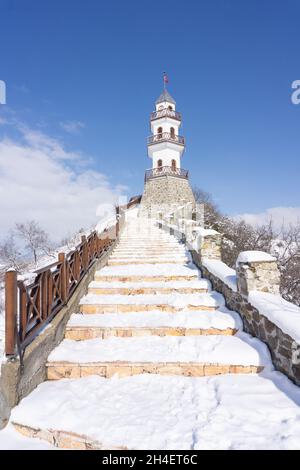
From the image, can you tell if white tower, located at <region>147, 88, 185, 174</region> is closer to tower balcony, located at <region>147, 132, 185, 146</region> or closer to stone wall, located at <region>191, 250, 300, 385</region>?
tower balcony, located at <region>147, 132, 185, 146</region>

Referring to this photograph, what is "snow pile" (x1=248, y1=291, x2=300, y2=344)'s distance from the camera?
2.86 meters

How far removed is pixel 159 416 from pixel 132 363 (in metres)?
0.86

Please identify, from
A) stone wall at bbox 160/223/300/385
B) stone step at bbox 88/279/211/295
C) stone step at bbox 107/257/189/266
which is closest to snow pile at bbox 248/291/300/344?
stone wall at bbox 160/223/300/385

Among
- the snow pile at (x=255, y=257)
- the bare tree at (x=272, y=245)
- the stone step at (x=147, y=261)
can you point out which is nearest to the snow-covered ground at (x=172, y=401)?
the snow pile at (x=255, y=257)

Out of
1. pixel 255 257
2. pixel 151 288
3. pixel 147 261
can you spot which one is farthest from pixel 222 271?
pixel 147 261

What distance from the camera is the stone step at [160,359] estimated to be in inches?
126

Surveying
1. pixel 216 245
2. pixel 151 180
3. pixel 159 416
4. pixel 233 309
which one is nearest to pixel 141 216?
pixel 151 180

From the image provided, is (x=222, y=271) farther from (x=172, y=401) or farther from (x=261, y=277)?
(x=172, y=401)

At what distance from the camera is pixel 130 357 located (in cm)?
336

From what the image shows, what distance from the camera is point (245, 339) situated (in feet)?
12.3

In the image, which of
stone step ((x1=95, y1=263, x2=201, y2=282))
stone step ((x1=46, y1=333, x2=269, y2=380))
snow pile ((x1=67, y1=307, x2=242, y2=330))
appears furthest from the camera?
stone step ((x1=95, y1=263, x2=201, y2=282))

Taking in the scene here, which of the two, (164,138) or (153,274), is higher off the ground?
(164,138)

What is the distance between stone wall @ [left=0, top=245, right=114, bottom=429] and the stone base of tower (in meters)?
27.3

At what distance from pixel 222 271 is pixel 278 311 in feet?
7.03
